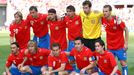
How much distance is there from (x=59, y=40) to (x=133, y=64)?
113 inches

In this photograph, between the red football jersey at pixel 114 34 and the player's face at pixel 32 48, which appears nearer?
the player's face at pixel 32 48

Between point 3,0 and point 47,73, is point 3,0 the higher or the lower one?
the higher one

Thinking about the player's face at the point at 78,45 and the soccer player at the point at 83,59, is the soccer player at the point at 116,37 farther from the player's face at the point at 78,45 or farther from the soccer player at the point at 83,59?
the player's face at the point at 78,45

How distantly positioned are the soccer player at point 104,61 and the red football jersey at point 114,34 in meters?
0.94

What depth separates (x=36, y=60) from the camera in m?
7.32

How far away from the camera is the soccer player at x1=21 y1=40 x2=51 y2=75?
7219mm

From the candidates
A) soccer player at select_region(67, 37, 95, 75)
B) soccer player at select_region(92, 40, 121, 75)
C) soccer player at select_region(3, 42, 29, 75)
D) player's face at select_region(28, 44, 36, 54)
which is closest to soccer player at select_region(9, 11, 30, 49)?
soccer player at select_region(3, 42, 29, 75)

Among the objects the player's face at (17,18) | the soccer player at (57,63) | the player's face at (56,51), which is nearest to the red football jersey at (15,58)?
the soccer player at (57,63)

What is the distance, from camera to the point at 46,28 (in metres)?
8.66

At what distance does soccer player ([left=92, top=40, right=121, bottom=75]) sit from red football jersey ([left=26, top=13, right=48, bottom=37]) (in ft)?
7.03

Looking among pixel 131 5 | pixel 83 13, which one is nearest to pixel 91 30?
pixel 83 13

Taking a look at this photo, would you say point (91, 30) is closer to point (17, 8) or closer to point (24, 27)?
point (24, 27)

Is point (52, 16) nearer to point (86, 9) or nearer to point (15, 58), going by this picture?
point (86, 9)

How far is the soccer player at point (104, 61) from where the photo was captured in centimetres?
645
